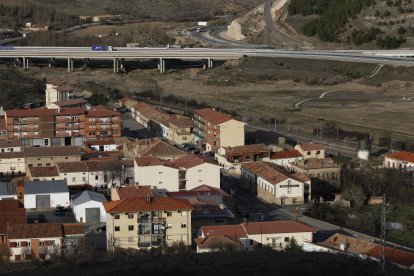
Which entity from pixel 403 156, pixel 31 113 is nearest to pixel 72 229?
pixel 403 156

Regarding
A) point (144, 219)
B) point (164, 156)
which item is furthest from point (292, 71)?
point (144, 219)

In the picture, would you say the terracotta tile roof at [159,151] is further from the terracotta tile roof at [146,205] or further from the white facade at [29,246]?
the white facade at [29,246]

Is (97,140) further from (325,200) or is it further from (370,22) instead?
(370,22)

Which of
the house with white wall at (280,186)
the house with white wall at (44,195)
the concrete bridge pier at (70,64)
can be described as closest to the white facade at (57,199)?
the house with white wall at (44,195)

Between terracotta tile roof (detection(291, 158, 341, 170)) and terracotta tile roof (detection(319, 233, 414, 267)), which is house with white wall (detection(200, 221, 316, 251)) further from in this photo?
terracotta tile roof (detection(291, 158, 341, 170))

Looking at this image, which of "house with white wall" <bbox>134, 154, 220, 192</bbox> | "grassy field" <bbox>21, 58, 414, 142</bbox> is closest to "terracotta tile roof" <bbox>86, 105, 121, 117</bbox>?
"grassy field" <bbox>21, 58, 414, 142</bbox>
